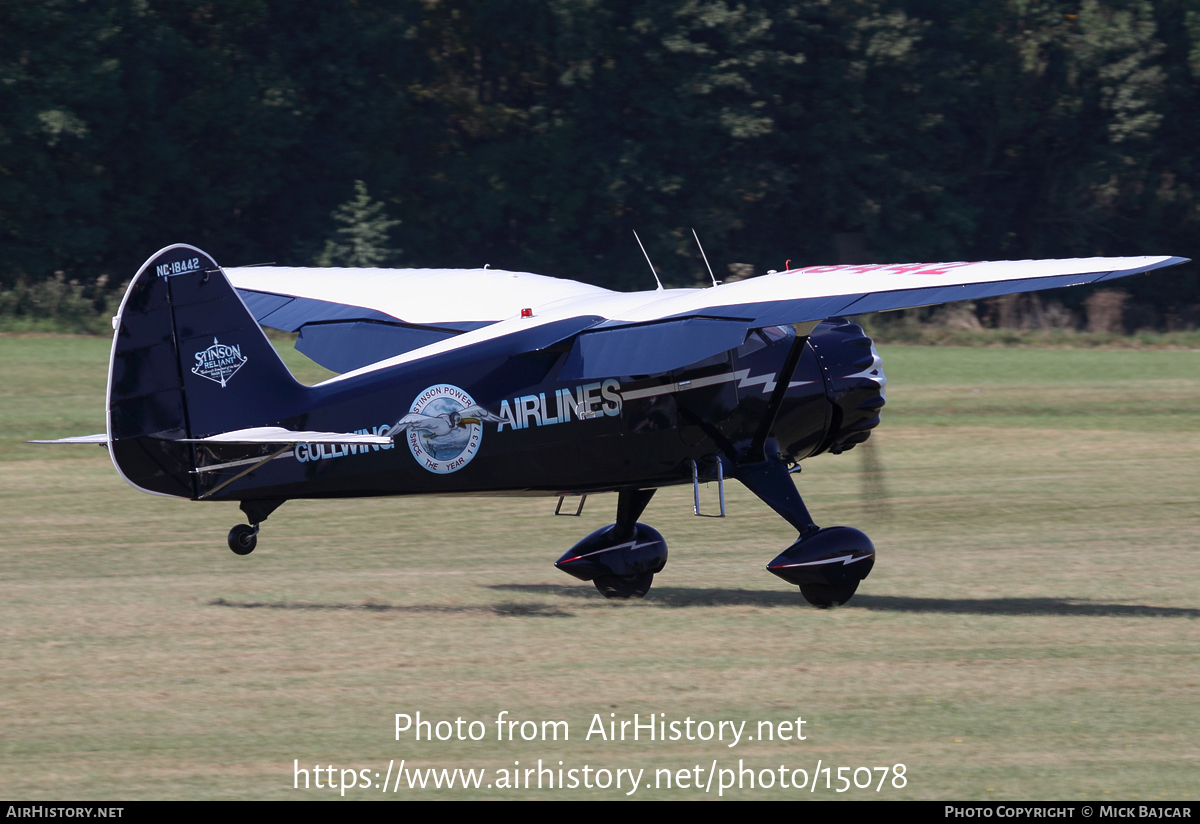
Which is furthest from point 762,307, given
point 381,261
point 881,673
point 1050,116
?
point 1050,116

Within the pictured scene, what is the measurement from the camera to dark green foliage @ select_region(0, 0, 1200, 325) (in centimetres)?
4800

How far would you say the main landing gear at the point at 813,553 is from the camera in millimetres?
10805

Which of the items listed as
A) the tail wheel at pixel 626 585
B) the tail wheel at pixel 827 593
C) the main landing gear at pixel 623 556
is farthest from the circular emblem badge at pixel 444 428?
the tail wheel at pixel 827 593

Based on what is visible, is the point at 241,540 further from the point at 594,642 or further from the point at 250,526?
the point at 594,642

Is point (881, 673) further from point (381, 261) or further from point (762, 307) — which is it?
point (381, 261)

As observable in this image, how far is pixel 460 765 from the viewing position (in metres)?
7.25

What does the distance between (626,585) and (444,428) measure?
2.19 meters

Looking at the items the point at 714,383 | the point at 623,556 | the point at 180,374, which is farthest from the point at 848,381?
the point at 180,374

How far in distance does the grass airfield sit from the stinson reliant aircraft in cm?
71

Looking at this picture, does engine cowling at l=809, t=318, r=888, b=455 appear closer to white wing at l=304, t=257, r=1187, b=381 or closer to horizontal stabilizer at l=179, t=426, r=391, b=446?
white wing at l=304, t=257, r=1187, b=381

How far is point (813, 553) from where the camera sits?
426 inches

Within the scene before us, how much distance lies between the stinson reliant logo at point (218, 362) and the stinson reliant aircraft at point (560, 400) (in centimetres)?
1

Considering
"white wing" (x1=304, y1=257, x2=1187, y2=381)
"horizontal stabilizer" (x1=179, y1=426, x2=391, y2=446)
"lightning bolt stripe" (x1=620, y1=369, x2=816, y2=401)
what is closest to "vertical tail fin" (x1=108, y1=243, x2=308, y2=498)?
"horizontal stabilizer" (x1=179, y1=426, x2=391, y2=446)
